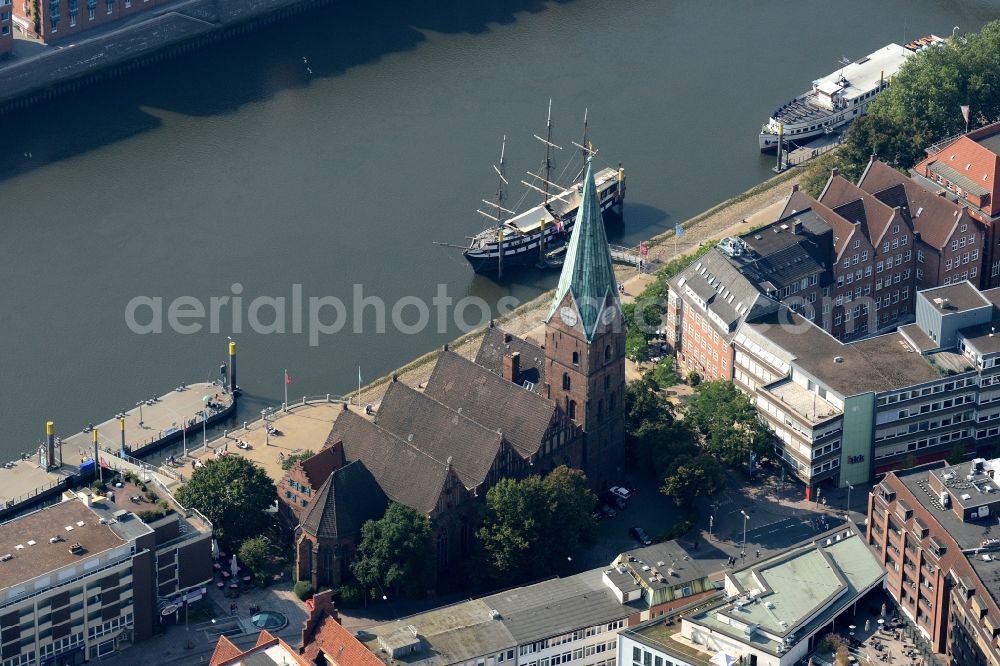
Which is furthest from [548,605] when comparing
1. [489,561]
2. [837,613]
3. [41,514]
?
[41,514]

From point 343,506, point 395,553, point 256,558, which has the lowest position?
point 256,558

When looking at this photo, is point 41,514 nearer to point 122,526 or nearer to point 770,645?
point 122,526

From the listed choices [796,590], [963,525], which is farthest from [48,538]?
[963,525]

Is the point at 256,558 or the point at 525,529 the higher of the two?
the point at 525,529

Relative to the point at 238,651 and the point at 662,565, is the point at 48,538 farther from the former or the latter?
the point at 662,565

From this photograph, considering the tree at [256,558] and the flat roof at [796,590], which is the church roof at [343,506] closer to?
the tree at [256,558]

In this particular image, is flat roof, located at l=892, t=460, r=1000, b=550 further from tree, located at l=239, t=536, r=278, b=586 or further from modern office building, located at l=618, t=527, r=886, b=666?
tree, located at l=239, t=536, r=278, b=586
